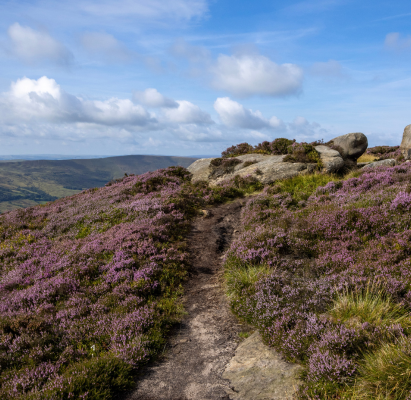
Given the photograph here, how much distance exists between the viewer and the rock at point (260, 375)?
4.77 m

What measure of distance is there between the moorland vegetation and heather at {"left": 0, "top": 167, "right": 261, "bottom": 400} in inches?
1.6

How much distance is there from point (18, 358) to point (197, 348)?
13.5ft

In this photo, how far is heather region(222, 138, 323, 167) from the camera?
20766mm

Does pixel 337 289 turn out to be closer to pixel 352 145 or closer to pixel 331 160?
pixel 331 160

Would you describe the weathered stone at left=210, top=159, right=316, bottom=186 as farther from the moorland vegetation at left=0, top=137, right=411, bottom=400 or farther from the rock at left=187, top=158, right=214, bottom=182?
the moorland vegetation at left=0, top=137, right=411, bottom=400

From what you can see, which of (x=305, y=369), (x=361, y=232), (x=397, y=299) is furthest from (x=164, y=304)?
(x=361, y=232)

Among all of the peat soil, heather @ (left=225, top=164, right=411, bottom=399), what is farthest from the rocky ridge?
the peat soil

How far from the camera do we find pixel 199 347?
6.52 m

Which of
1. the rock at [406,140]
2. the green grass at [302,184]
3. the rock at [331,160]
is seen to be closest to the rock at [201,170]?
the green grass at [302,184]

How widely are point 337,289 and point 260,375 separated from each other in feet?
9.27

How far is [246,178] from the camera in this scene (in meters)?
20.0

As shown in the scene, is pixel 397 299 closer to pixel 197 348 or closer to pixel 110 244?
pixel 197 348

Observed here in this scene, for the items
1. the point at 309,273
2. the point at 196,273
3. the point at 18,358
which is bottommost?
the point at 18,358

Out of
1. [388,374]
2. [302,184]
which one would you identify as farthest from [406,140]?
[388,374]
